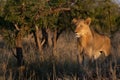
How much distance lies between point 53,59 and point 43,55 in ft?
1.89

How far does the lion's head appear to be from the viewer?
36.7ft

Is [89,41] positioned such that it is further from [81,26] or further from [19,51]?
[19,51]

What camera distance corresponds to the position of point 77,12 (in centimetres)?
1198

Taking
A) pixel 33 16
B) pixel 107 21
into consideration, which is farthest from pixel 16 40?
pixel 107 21

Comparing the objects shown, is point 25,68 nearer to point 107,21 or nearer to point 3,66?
point 3,66

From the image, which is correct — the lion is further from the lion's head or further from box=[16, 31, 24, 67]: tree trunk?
box=[16, 31, 24, 67]: tree trunk

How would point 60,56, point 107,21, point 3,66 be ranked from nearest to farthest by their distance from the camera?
1. point 3,66
2. point 60,56
3. point 107,21

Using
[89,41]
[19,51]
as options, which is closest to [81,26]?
[89,41]

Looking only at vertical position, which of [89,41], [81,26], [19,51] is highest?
[81,26]

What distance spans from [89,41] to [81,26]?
2.99ft

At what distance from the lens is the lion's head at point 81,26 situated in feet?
36.7

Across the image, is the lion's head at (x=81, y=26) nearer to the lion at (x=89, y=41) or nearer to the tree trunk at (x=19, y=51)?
the lion at (x=89, y=41)

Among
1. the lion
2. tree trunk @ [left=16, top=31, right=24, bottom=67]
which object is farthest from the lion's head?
tree trunk @ [left=16, top=31, right=24, bottom=67]

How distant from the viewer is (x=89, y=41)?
39.6ft
